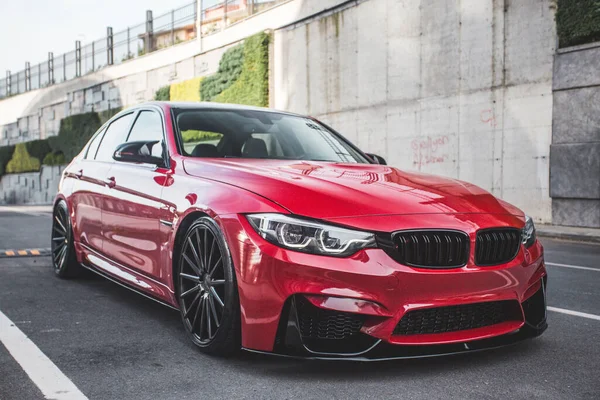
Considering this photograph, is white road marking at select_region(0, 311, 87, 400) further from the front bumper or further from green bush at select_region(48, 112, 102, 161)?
green bush at select_region(48, 112, 102, 161)

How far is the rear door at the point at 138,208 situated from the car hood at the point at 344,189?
14.0 inches

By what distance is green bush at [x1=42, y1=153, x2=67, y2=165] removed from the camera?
34031mm

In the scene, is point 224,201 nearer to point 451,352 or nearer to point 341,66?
point 451,352

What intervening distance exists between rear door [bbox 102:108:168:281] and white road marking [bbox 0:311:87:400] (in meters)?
0.85

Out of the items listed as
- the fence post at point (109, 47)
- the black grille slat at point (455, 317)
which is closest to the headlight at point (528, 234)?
the black grille slat at point (455, 317)

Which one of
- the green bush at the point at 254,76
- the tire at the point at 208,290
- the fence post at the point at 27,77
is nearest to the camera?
the tire at the point at 208,290

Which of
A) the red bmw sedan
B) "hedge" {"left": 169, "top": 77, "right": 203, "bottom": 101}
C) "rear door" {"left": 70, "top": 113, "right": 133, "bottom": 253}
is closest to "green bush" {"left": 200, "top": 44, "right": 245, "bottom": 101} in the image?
"hedge" {"left": 169, "top": 77, "right": 203, "bottom": 101}

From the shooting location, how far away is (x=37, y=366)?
3.59 m

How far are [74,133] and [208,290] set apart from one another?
31.1 meters

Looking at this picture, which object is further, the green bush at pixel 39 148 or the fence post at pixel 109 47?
the green bush at pixel 39 148

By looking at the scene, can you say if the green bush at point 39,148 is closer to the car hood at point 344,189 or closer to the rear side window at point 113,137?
the rear side window at point 113,137

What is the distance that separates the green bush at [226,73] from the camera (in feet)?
78.9

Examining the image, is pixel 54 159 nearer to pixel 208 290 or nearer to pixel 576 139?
pixel 576 139

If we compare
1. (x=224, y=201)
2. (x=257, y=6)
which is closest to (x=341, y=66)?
(x=257, y=6)
